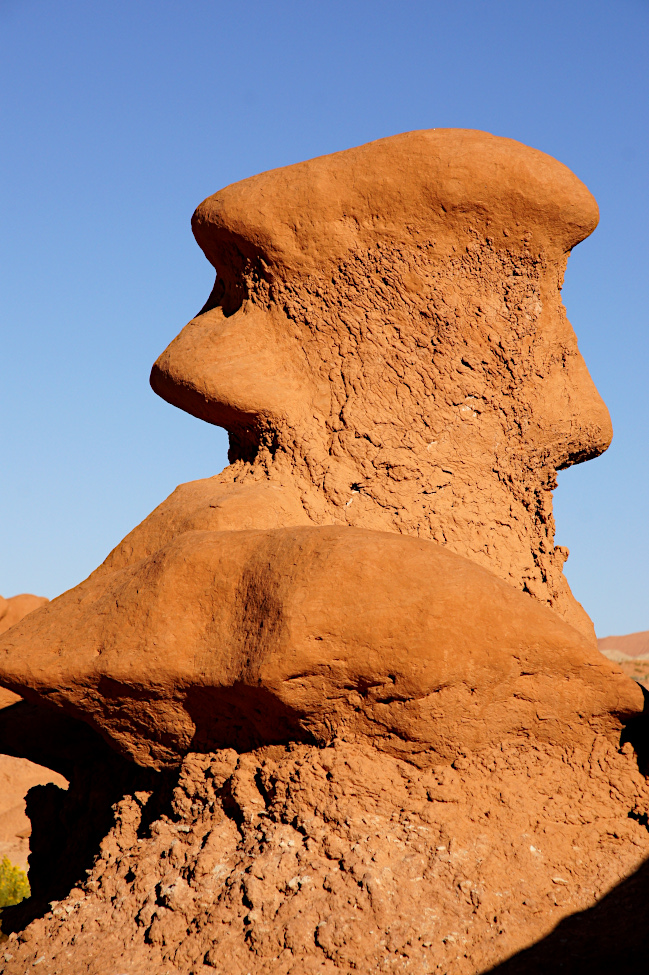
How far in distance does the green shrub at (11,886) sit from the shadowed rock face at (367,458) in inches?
237

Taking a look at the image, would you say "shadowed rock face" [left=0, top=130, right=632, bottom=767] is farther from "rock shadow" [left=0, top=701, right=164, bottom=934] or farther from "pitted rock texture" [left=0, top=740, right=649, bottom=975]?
"rock shadow" [left=0, top=701, right=164, bottom=934]

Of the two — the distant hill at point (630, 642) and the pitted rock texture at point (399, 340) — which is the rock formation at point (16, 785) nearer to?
the pitted rock texture at point (399, 340)

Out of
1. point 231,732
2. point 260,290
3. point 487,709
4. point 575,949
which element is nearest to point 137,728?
point 231,732

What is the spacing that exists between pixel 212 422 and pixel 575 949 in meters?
3.30

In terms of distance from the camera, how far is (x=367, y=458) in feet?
16.7

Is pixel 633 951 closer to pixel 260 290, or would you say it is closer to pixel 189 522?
pixel 189 522

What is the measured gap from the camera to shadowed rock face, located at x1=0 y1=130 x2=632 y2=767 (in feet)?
13.3

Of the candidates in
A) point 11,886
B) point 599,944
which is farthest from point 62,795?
point 11,886

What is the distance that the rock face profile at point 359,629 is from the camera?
3.82 m

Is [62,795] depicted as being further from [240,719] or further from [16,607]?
[16,607]

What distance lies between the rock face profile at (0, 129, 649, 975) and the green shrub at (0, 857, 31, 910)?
4.78m

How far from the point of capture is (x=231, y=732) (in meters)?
4.32

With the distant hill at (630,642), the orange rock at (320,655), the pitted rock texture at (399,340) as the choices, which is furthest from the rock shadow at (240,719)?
the distant hill at (630,642)

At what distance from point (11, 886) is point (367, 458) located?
7.16m
